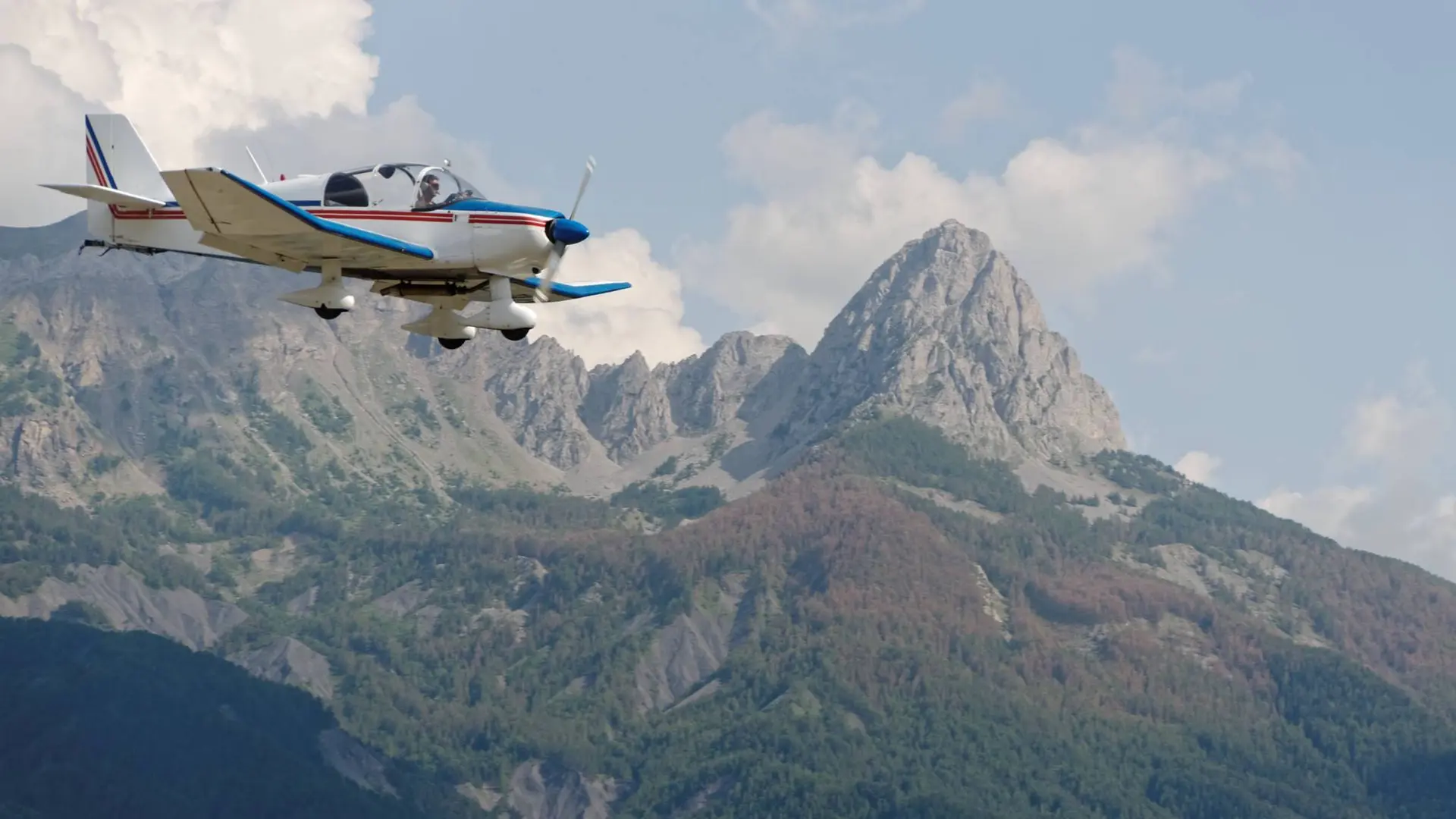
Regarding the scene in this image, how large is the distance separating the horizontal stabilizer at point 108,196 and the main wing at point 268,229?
4.05 metres

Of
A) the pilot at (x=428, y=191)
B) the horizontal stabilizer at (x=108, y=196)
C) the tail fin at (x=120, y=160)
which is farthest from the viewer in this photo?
the tail fin at (x=120, y=160)

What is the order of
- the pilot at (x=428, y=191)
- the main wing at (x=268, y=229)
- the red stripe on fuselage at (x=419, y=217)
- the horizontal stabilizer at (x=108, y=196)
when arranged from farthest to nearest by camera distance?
the pilot at (x=428, y=191), the red stripe on fuselage at (x=419, y=217), the horizontal stabilizer at (x=108, y=196), the main wing at (x=268, y=229)

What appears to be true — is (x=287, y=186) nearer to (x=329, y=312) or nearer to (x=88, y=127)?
(x=329, y=312)

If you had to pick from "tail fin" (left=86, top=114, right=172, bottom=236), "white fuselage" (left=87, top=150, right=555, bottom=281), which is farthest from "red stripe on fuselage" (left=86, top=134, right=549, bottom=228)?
"tail fin" (left=86, top=114, right=172, bottom=236)

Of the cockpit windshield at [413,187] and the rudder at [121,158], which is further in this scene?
the rudder at [121,158]

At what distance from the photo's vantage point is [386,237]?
66938 millimetres

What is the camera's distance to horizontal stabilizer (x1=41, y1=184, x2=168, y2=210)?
63.5 m

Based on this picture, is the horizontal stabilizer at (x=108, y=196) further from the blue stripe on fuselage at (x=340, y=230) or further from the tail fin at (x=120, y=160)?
the blue stripe on fuselage at (x=340, y=230)

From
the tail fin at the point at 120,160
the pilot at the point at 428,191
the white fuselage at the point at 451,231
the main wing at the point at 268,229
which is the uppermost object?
the tail fin at the point at 120,160

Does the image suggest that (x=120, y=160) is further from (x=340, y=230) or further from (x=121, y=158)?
(x=340, y=230)

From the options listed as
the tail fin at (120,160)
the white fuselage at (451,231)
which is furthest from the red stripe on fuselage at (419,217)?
the tail fin at (120,160)

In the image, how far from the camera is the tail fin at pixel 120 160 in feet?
245

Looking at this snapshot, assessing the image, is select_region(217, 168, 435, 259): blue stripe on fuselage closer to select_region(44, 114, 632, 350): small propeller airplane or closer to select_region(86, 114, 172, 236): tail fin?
select_region(44, 114, 632, 350): small propeller airplane

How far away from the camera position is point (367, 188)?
68.0 m
